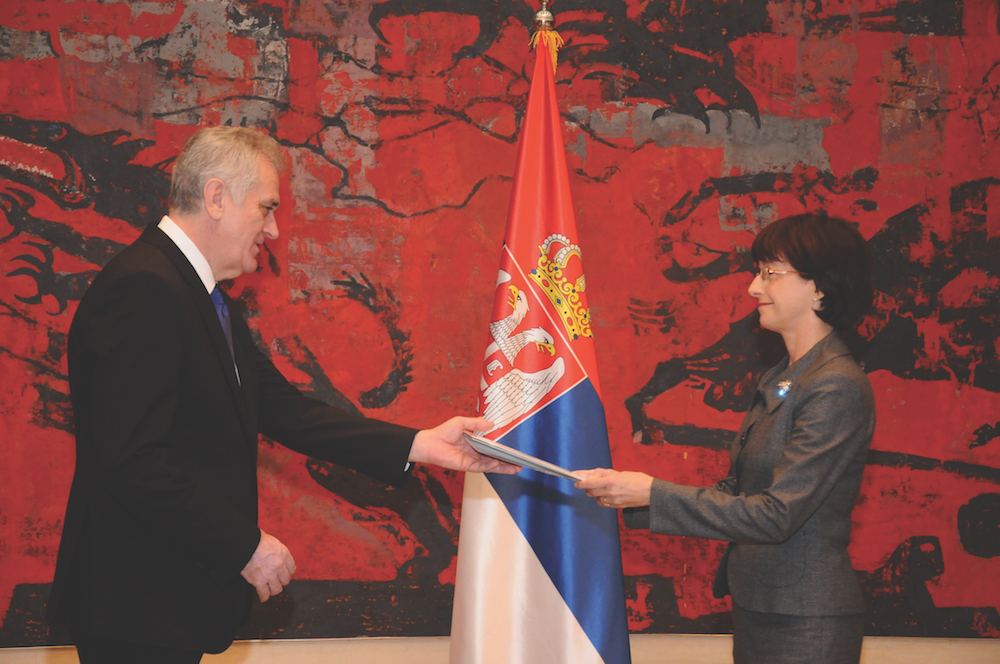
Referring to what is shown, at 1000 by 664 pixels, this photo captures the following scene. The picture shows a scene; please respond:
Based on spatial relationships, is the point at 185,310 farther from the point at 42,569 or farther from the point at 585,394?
the point at 42,569

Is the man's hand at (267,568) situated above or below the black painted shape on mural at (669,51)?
below

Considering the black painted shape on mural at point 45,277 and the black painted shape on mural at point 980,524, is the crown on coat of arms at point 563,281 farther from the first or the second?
the black painted shape on mural at point 980,524

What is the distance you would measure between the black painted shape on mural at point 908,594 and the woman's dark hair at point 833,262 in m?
1.87

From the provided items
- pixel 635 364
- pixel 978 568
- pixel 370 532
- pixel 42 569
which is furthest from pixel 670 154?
pixel 42 569

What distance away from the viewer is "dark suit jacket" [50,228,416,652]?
59.0 inches

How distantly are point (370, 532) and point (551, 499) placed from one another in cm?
100

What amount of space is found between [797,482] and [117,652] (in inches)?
61.2

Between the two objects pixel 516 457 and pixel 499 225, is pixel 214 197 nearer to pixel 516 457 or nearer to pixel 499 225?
pixel 516 457

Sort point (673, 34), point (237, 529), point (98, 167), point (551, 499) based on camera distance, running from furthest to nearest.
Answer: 1. point (673, 34)
2. point (98, 167)
3. point (551, 499)
4. point (237, 529)

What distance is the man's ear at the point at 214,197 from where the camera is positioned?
69.9 inches

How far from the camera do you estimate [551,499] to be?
248cm

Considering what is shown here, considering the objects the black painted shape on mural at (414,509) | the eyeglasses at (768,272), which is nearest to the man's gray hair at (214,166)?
the eyeglasses at (768,272)

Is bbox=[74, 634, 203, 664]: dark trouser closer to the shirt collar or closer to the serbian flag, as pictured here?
the shirt collar

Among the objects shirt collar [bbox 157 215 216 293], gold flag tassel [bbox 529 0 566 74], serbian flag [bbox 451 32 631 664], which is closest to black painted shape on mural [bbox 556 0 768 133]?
gold flag tassel [bbox 529 0 566 74]
